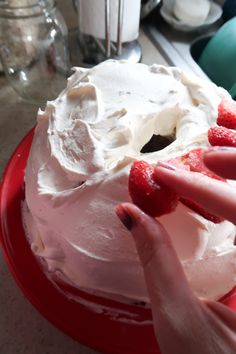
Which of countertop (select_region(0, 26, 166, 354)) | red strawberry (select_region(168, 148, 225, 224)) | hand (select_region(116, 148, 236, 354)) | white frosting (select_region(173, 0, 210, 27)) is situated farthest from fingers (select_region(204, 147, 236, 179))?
white frosting (select_region(173, 0, 210, 27))

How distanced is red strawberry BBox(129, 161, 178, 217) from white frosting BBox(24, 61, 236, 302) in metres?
0.03

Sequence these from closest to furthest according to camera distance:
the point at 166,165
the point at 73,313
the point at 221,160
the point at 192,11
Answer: the point at 221,160
the point at 166,165
the point at 73,313
the point at 192,11

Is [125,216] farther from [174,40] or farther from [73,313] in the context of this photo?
[174,40]

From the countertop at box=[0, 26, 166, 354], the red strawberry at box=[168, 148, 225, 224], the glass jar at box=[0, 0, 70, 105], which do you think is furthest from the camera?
the glass jar at box=[0, 0, 70, 105]

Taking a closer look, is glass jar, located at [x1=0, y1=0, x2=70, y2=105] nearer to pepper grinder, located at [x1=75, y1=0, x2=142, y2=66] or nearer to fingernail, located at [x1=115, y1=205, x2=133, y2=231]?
pepper grinder, located at [x1=75, y1=0, x2=142, y2=66]

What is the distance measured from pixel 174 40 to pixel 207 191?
93 cm

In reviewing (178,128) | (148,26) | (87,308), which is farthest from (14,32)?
(87,308)

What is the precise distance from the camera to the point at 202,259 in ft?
2.02

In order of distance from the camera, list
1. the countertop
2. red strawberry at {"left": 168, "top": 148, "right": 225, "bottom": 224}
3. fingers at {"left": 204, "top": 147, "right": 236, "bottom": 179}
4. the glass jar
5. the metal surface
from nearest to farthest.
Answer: fingers at {"left": 204, "top": 147, "right": 236, "bottom": 179}
red strawberry at {"left": 168, "top": 148, "right": 225, "bottom": 224}
the countertop
the glass jar
the metal surface

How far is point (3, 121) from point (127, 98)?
466 millimetres

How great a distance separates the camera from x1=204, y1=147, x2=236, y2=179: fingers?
1.47 ft

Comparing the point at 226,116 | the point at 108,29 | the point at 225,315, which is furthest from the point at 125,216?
the point at 108,29

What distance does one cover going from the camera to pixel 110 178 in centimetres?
59

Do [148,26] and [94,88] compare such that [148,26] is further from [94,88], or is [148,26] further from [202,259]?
[202,259]
